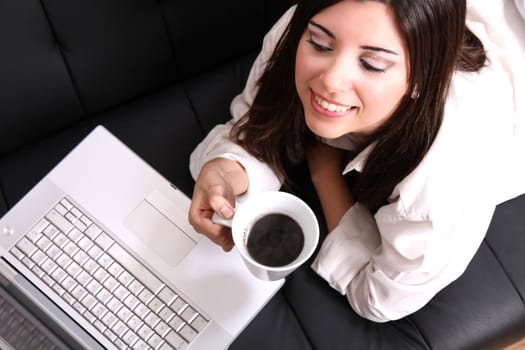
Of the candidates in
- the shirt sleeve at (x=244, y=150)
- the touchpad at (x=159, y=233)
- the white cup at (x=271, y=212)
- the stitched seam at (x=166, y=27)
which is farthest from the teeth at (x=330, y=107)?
the stitched seam at (x=166, y=27)

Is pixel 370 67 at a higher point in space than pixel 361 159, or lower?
higher

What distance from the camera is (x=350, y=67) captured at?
2.10 feet

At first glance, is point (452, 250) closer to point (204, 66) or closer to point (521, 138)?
point (521, 138)

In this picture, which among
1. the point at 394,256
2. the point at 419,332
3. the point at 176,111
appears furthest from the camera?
the point at 176,111

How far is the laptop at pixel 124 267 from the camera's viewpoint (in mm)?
857

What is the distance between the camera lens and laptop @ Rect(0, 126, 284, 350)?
857mm

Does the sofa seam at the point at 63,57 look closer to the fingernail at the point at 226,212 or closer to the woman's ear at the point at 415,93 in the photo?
the fingernail at the point at 226,212

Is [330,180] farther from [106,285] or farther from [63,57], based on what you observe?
[63,57]

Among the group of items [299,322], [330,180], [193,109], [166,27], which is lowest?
[299,322]

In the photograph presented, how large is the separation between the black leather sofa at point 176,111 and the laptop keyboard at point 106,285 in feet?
0.48

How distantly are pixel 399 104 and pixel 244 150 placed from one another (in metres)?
0.31

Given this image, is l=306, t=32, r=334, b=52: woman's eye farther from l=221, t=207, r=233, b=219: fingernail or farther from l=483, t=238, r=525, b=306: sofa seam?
l=483, t=238, r=525, b=306: sofa seam

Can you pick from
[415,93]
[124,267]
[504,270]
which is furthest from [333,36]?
[504,270]

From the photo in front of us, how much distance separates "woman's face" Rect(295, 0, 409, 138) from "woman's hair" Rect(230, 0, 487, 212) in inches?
0.7
